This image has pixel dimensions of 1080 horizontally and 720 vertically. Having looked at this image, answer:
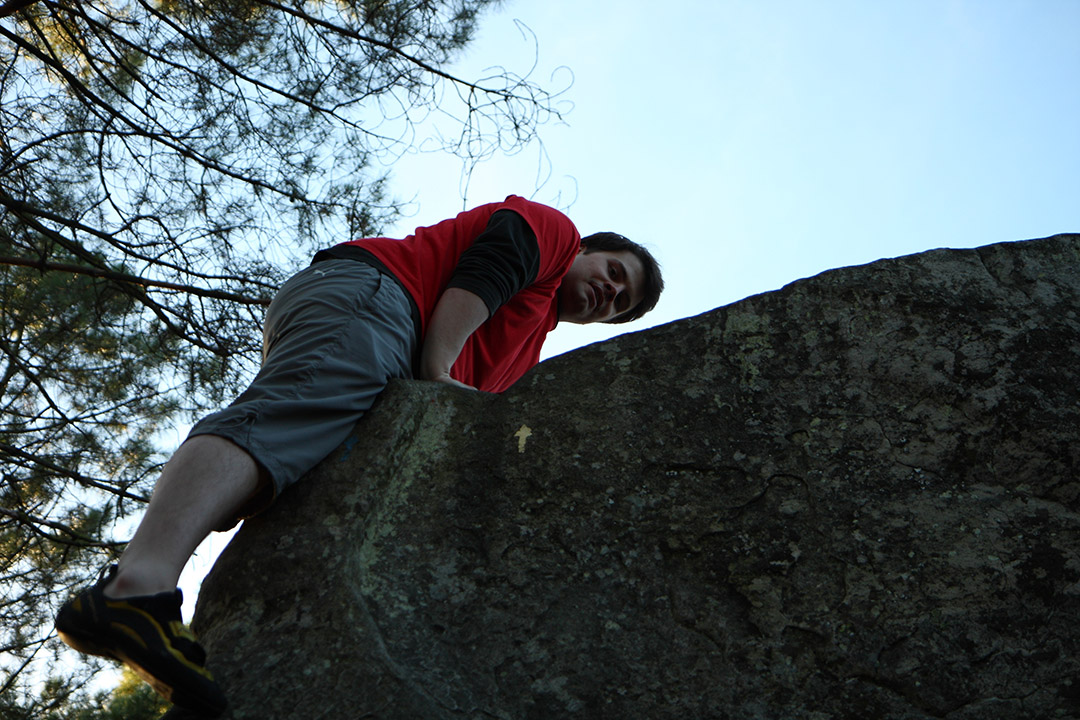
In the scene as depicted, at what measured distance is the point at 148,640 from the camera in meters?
1.24

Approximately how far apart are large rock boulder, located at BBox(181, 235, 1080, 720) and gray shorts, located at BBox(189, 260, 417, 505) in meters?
0.06

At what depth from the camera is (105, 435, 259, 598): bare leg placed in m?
1.30

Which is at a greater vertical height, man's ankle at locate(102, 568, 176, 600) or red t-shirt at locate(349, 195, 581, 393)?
red t-shirt at locate(349, 195, 581, 393)

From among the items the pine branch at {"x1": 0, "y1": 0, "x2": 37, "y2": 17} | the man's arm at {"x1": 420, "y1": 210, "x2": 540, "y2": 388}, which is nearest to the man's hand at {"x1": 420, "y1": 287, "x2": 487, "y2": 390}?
the man's arm at {"x1": 420, "y1": 210, "x2": 540, "y2": 388}

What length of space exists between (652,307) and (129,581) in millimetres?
1404

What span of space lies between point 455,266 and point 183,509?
0.77 metres

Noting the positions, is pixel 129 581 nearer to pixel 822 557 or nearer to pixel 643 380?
pixel 643 380

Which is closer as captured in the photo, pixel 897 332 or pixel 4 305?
pixel 897 332

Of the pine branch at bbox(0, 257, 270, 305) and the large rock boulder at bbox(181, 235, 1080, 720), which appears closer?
the large rock boulder at bbox(181, 235, 1080, 720)

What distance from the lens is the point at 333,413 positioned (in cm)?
157

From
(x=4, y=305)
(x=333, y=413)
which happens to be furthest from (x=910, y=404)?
(x=4, y=305)

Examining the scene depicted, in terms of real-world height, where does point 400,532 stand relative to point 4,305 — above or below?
below

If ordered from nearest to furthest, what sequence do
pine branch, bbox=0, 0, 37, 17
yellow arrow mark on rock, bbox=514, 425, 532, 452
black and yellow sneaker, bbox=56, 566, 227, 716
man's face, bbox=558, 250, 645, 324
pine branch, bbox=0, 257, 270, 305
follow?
black and yellow sneaker, bbox=56, 566, 227, 716
yellow arrow mark on rock, bbox=514, 425, 532, 452
man's face, bbox=558, 250, 645, 324
pine branch, bbox=0, 0, 37, 17
pine branch, bbox=0, 257, 270, 305

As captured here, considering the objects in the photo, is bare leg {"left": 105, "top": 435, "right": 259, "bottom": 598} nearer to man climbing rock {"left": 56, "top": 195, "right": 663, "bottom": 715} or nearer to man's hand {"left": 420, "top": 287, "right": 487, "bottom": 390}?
man climbing rock {"left": 56, "top": 195, "right": 663, "bottom": 715}
